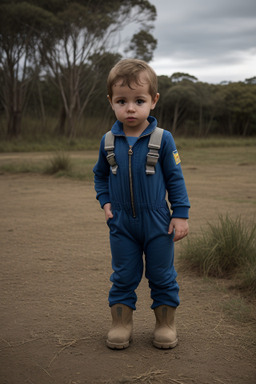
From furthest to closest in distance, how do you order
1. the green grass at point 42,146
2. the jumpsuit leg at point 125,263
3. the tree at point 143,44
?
the tree at point 143,44, the green grass at point 42,146, the jumpsuit leg at point 125,263

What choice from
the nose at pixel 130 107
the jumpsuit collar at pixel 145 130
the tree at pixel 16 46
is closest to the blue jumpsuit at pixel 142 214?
the jumpsuit collar at pixel 145 130

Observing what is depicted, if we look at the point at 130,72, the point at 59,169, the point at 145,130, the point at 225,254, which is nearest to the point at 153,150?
the point at 145,130

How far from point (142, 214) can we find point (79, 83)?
68.7 feet

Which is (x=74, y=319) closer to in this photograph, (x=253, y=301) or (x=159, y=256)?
(x=159, y=256)

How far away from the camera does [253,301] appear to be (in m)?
2.92

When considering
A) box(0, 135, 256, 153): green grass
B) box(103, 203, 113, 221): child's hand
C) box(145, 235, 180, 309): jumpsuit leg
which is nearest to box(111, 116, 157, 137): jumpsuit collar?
box(103, 203, 113, 221): child's hand

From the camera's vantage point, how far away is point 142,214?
7.23ft

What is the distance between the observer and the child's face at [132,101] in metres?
2.16

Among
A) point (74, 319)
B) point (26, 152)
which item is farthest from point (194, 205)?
point (26, 152)

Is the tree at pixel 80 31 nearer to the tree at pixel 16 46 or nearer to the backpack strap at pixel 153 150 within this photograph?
the tree at pixel 16 46

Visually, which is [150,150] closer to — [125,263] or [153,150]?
[153,150]

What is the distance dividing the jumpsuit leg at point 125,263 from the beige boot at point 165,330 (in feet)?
0.54

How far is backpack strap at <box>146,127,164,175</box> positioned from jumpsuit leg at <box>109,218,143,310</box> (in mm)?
318

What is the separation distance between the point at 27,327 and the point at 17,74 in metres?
19.5
